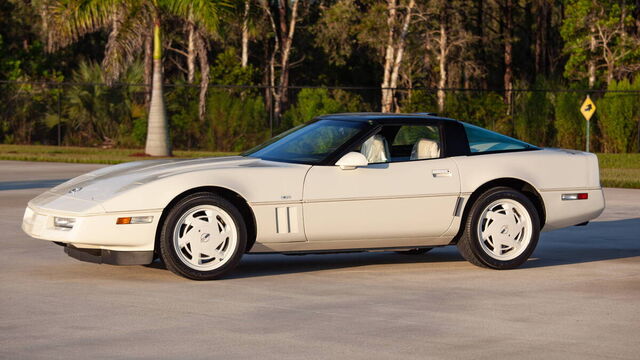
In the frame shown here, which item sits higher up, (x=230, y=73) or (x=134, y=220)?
(x=230, y=73)

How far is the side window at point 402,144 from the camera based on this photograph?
1037 cm

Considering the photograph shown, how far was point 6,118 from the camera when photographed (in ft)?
127

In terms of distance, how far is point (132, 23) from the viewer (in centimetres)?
3256

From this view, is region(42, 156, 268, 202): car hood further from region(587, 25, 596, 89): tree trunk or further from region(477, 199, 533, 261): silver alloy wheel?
region(587, 25, 596, 89): tree trunk

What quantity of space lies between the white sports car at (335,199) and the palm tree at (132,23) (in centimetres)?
2019

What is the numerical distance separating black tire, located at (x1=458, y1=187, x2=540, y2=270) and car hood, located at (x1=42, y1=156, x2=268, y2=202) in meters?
1.79

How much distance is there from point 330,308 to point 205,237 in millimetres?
1551

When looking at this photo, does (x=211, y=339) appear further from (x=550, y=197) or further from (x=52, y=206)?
(x=550, y=197)

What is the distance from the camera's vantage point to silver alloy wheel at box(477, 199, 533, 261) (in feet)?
34.2

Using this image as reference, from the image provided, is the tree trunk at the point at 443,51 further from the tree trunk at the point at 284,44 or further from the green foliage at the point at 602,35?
the tree trunk at the point at 284,44

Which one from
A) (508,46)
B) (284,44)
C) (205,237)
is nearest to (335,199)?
(205,237)

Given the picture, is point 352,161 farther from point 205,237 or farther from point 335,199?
point 205,237

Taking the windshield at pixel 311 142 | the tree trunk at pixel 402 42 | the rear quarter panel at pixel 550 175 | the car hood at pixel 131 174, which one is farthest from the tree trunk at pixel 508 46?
the car hood at pixel 131 174

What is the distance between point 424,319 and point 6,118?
3282cm
